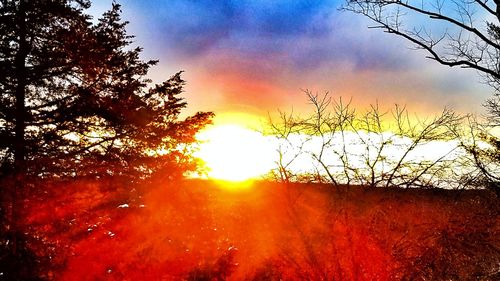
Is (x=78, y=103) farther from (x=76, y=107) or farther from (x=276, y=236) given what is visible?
(x=276, y=236)

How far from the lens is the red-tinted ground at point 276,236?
10047 mm

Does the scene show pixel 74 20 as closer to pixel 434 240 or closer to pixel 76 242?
pixel 76 242

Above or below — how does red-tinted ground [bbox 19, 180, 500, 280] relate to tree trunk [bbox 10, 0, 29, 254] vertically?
below

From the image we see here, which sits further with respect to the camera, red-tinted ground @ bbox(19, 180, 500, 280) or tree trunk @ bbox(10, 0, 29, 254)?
red-tinted ground @ bbox(19, 180, 500, 280)

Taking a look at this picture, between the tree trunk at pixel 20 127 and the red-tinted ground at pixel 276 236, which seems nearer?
the tree trunk at pixel 20 127

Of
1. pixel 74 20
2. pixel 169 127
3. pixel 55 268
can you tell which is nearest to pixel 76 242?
pixel 55 268

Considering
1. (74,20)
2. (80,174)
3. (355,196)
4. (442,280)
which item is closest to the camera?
(80,174)

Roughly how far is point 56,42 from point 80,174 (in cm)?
368

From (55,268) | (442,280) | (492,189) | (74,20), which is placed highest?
(74,20)

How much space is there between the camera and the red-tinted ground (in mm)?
10047

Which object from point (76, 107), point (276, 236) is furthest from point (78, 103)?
point (276, 236)

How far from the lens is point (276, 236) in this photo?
28.3 meters

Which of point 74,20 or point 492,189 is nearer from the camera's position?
point 74,20

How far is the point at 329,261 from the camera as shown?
868 inches
